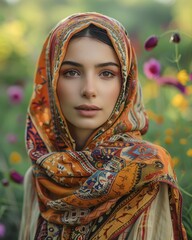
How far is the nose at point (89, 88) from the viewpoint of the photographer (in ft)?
7.11

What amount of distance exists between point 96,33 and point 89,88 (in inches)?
9.1

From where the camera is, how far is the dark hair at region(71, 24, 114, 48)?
2.23 meters

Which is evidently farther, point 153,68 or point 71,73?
point 153,68

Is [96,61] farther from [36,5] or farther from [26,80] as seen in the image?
[36,5]

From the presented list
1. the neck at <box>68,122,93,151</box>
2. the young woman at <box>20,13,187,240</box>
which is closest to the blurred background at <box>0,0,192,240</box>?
the young woman at <box>20,13,187,240</box>

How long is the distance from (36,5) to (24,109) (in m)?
19.5

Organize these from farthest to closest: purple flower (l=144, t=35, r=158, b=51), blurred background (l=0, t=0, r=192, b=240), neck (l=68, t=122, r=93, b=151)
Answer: blurred background (l=0, t=0, r=192, b=240)
purple flower (l=144, t=35, r=158, b=51)
neck (l=68, t=122, r=93, b=151)

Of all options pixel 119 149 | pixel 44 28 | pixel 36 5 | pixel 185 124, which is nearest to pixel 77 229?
pixel 119 149

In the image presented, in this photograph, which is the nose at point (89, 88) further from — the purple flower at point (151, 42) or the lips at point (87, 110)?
the purple flower at point (151, 42)

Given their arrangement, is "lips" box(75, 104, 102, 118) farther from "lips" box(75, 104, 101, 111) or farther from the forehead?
the forehead

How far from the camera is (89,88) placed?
2168 millimetres

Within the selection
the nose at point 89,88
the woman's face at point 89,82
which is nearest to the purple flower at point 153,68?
the woman's face at point 89,82

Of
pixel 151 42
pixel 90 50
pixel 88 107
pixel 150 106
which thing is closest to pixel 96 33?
pixel 90 50

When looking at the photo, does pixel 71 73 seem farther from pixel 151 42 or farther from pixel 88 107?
pixel 151 42
